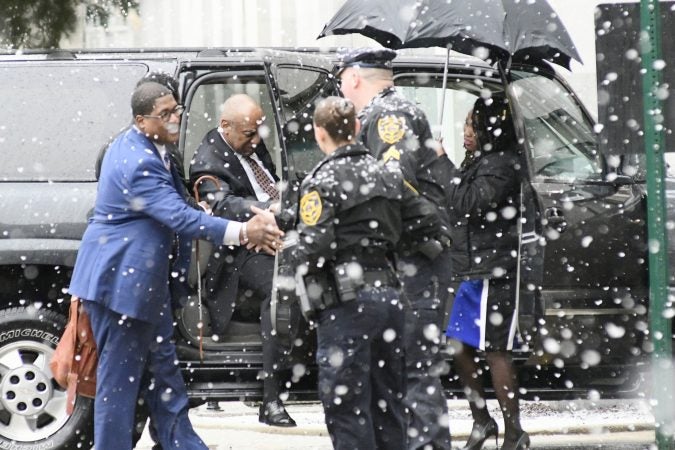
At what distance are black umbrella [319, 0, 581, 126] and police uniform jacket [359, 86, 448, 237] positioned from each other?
813 millimetres

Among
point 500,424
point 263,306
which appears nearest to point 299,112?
point 263,306

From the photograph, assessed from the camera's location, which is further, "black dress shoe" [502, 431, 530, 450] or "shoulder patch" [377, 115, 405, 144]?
"black dress shoe" [502, 431, 530, 450]

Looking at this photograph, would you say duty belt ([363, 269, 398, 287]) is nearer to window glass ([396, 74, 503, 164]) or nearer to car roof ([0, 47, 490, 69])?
window glass ([396, 74, 503, 164])

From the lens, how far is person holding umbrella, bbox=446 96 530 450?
696cm

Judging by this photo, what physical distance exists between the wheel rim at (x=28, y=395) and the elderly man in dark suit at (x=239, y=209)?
2.95ft

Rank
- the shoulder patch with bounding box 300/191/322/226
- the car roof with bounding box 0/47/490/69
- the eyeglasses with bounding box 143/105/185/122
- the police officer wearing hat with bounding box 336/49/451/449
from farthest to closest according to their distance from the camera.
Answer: the car roof with bounding box 0/47/490/69
the eyeglasses with bounding box 143/105/185/122
the police officer wearing hat with bounding box 336/49/451/449
the shoulder patch with bounding box 300/191/322/226

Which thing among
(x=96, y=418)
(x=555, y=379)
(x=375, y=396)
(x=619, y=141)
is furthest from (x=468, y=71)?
(x=96, y=418)

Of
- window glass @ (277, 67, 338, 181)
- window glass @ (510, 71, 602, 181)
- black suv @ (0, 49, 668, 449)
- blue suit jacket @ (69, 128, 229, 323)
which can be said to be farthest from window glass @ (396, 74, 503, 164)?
blue suit jacket @ (69, 128, 229, 323)

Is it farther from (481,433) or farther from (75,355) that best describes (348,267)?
(481,433)

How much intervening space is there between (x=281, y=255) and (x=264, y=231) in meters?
0.38

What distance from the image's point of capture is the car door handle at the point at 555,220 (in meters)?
7.04

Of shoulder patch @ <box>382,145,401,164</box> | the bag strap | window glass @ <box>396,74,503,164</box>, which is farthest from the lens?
window glass @ <box>396,74,503,164</box>

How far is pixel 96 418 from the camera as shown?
20.8ft

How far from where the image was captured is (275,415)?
6828 millimetres
